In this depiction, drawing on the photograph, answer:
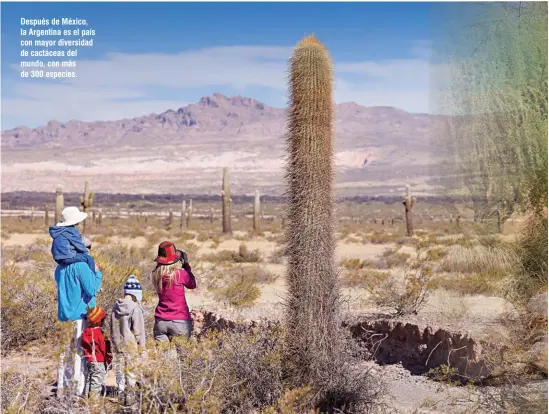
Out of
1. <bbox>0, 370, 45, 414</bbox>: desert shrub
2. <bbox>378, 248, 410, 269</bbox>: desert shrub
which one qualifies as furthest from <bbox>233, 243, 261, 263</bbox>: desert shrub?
<bbox>0, 370, 45, 414</bbox>: desert shrub

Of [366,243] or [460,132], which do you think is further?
[366,243]

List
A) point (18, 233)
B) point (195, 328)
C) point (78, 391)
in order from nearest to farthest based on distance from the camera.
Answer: point (78, 391)
point (195, 328)
point (18, 233)

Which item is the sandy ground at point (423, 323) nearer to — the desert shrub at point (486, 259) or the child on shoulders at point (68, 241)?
the desert shrub at point (486, 259)

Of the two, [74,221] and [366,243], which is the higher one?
[74,221]

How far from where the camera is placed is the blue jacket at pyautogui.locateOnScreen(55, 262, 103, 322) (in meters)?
6.52

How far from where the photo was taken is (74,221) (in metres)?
6.54

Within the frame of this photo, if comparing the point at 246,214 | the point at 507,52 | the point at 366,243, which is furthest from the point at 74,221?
the point at 246,214

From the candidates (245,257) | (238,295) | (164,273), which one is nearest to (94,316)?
(164,273)

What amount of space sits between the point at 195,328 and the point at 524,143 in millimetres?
6091

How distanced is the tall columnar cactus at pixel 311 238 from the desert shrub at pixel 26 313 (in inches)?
173

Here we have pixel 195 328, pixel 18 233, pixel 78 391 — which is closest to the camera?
pixel 78 391

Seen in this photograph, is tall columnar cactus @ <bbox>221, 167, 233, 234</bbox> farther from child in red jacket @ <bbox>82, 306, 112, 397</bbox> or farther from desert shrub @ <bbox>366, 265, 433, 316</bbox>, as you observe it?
child in red jacket @ <bbox>82, 306, 112, 397</bbox>

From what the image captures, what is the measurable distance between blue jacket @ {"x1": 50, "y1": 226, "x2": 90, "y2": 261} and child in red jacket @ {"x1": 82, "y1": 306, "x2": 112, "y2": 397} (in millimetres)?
554

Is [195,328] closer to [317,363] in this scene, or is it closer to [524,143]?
[317,363]
